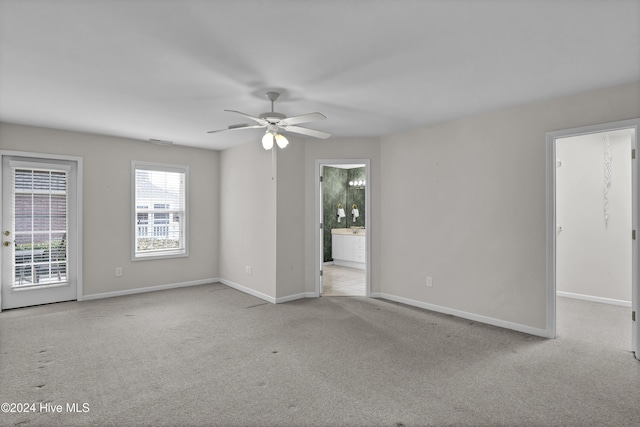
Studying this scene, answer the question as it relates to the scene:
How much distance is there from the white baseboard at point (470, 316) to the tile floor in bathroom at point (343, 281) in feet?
1.84

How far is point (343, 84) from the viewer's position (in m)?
3.15

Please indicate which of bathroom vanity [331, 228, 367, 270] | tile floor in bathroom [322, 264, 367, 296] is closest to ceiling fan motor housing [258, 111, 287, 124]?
tile floor in bathroom [322, 264, 367, 296]

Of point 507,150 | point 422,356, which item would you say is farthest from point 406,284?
point 507,150

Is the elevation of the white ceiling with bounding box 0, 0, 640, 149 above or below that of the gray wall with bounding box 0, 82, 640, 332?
above

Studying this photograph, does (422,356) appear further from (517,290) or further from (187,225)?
(187,225)

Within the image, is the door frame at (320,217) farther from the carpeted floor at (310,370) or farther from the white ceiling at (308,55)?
the white ceiling at (308,55)

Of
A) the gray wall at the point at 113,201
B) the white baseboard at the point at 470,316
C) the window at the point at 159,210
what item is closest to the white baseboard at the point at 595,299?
the white baseboard at the point at 470,316

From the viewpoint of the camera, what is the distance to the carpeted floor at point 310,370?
2.28 m

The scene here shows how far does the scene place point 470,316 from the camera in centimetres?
424

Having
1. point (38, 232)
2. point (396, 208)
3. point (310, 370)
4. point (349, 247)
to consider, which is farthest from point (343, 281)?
point (38, 232)

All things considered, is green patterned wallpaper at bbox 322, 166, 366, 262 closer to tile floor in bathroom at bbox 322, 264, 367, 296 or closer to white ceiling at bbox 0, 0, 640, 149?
tile floor in bathroom at bbox 322, 264, 367, 296

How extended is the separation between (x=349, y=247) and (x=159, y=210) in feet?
13.8

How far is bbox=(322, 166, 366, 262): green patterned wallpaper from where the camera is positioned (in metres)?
8.52

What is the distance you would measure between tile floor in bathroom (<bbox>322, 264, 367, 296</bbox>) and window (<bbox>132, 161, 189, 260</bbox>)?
2671mm
